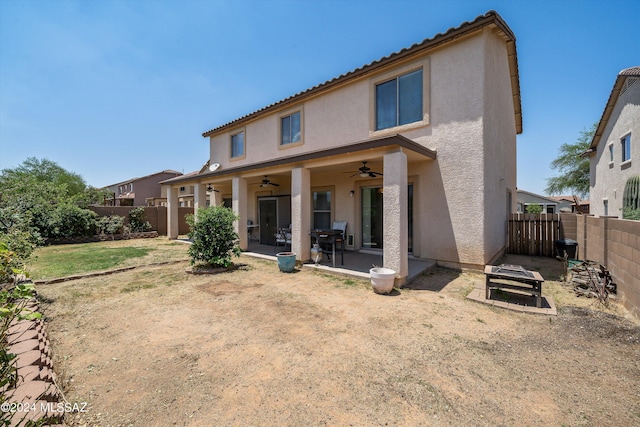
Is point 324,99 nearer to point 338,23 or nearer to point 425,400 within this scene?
point 338,23

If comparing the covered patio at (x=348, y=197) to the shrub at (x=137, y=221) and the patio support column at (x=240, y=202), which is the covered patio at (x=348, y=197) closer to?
the patio support column at (x=240, y=202)

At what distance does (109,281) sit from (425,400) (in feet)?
25.7

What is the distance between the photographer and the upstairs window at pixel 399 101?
25.6ft

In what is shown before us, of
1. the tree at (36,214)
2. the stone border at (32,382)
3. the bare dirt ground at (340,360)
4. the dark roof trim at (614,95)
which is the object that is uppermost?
the dark roof trim at (614,95)

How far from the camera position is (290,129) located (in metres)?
11.3

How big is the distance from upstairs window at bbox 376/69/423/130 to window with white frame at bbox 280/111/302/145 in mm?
3822

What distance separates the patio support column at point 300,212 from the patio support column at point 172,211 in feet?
33.6

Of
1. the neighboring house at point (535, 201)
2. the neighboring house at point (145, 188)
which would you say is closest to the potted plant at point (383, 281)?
the neighboring house at point (535, 201)

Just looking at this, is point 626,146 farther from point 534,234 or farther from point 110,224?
point 110,224

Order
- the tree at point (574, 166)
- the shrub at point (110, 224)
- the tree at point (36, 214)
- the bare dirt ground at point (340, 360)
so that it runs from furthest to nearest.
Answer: the tree at point (574, 166) → the shrub at point (110, 224) → the tree at point (36, 214) → the bare dirt ground at point (340, 360)

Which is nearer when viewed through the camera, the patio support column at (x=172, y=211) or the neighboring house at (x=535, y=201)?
the patio support column at (x=172, y=211)

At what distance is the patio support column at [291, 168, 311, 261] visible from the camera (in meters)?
7.72

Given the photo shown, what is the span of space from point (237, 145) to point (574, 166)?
121 feet

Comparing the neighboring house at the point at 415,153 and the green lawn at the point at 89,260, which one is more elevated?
the neighboring house at the point at 415,153
